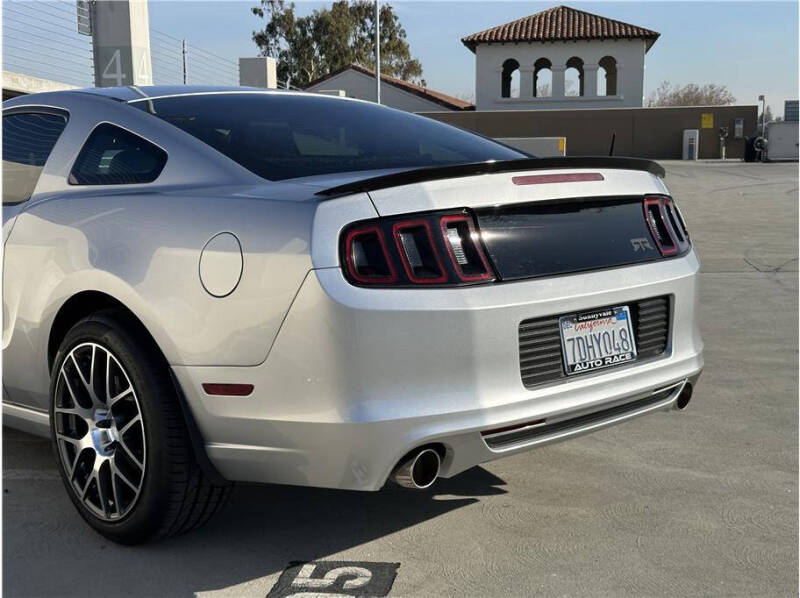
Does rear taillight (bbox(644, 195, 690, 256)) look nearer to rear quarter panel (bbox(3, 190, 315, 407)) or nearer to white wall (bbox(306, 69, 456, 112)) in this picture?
rear quarter panel (bbox(3, 190, 315, 407))

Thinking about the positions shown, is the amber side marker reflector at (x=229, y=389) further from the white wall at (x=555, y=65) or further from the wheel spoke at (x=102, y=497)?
the white wall at (x=555, y=65)

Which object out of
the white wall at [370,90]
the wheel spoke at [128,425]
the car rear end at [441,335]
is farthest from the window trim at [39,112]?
the white wall at [370,90]

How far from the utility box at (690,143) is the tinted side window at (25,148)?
125 ft

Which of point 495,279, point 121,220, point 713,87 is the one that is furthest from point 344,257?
point 713,87

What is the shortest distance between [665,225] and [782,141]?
3540 cm

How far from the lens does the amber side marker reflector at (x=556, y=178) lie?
2909 millimetres

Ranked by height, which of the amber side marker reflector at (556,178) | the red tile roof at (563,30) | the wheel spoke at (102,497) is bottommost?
the wheel spoke at (102,497)

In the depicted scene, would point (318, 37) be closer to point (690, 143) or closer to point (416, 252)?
point (690, 143)

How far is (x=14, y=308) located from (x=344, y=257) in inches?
61.1

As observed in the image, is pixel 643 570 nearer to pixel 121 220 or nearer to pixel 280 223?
pixel 280 223

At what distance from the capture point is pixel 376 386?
2605 millimetres

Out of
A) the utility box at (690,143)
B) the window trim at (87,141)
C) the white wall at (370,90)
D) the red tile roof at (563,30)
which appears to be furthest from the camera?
the white wall at (370,90)

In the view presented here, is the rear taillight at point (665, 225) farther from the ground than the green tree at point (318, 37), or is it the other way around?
the green tree at point (318, 37)

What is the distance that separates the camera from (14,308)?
3.47 meters
